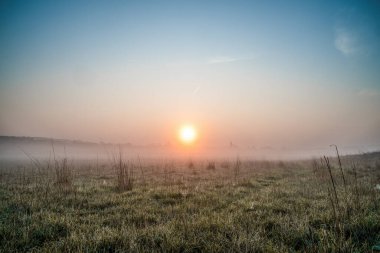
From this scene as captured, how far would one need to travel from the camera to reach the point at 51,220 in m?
5.12

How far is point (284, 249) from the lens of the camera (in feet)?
12.2

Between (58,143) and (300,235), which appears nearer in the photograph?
(300,235)

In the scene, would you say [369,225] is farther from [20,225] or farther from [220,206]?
[20,225]

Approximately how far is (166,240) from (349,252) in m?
2.78

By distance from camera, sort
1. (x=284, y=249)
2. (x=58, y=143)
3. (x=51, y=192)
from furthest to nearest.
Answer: (x=58, y=143) < (x=51, y=192) < (x=284, y=249)

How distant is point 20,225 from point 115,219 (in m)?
1.92

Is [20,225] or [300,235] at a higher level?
[20,225]

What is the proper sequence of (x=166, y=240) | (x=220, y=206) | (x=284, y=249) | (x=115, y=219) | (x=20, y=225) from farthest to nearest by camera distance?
(x=220, y=206)
(x=115, y=219)
(x=20, y=225)
(x=166, y=240)
(x=284, y=249)

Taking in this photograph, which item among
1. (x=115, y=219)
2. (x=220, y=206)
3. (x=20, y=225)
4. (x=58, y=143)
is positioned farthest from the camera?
(x=58, y=143)

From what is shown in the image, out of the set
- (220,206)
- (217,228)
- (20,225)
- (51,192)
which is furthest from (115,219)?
(51,192)

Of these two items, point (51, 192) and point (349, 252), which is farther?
point (51, 192)

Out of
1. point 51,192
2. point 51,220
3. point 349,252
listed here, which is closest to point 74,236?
point 51,220

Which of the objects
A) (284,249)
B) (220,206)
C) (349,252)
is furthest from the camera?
(220,206)

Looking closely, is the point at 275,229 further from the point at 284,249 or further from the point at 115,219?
the point at 115,219
